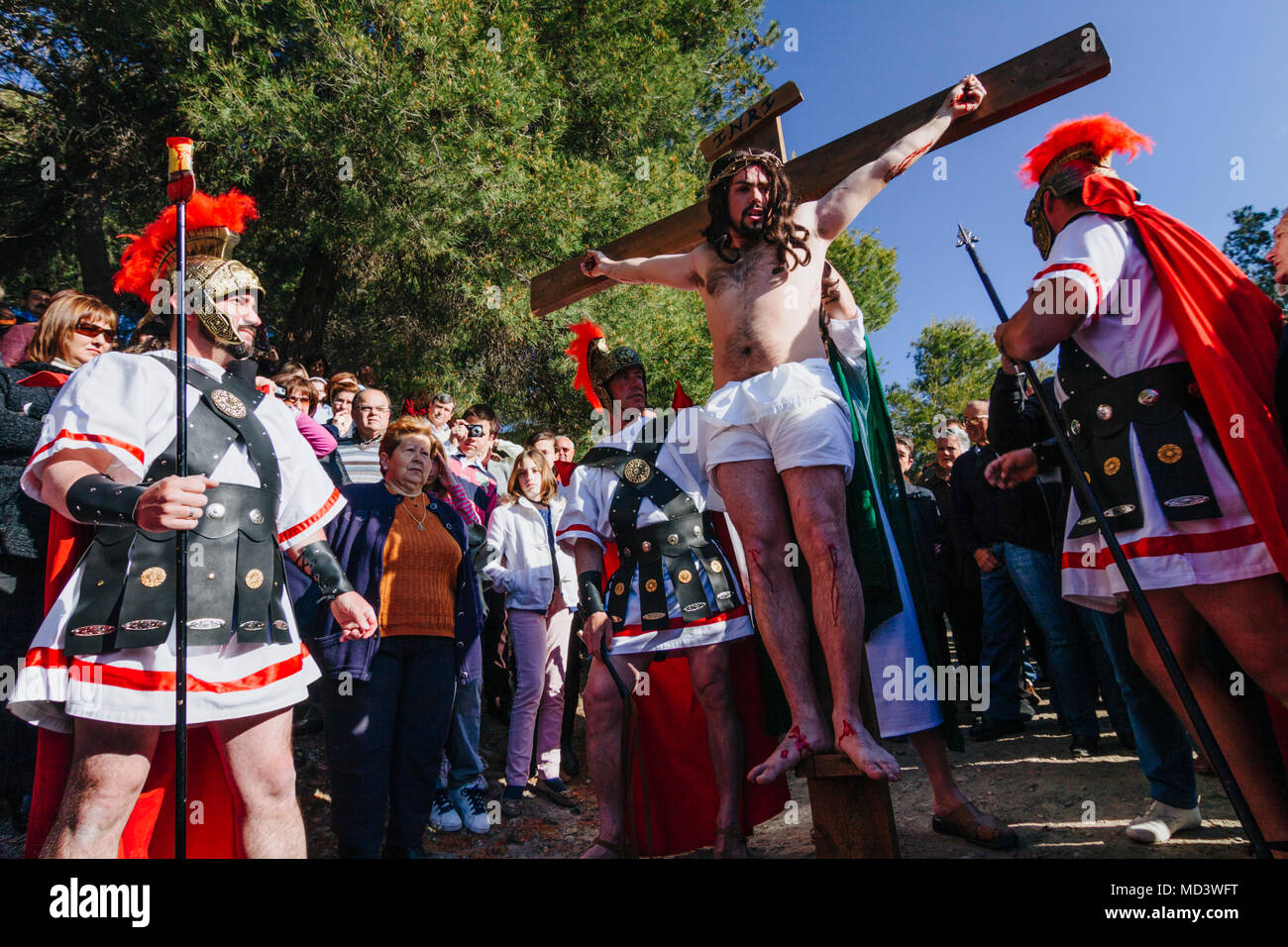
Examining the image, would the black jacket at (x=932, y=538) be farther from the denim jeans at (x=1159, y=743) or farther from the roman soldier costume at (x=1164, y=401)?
the roman soldier costume at (x=1164, y=401)

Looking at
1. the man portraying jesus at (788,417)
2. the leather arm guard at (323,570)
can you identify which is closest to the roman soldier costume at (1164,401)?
the man portraying jesus at (788,417)

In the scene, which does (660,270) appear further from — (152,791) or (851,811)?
(152,791)

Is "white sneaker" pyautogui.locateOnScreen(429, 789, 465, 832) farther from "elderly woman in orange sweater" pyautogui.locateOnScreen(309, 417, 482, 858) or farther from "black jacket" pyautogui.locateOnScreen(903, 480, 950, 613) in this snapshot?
"black jacket" pyautogui.locateOnScreen(903, 480, 950, 613)

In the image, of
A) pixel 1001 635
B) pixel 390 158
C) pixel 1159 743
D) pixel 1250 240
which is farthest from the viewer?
pixel 1250 240

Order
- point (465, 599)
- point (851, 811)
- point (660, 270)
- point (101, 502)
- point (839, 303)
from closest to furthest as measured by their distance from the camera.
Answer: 1. point (101, 502)
2. point (851, 811)
3. point (839, 303)
4. point (660, 270)
5. point (465, 599)

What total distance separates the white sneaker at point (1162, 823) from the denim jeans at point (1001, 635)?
1.97m

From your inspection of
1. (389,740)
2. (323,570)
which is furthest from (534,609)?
(323,570)

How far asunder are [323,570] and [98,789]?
2.71ft

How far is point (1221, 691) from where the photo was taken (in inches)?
85.7

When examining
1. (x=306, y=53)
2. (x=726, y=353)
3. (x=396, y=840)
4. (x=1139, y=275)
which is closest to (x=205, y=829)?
(x=396, y=840)

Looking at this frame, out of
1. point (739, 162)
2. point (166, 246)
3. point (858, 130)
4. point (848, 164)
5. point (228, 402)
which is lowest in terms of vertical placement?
point (228, 402)

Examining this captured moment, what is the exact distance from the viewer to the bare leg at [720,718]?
3.19 metres

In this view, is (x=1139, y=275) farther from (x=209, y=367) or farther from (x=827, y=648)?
(x=209, y=367)

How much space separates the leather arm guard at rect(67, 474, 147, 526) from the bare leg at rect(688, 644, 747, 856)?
2.21 meters
